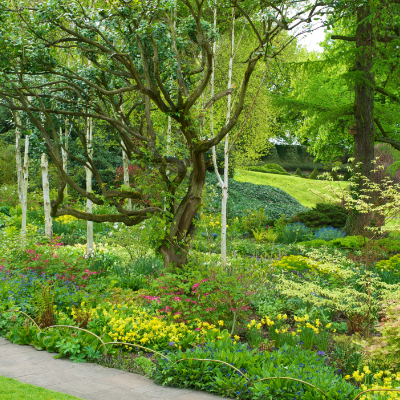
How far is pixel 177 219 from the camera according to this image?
6.12m

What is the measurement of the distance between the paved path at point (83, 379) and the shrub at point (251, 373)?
13cm

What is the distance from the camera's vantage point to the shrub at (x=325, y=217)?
1327cm

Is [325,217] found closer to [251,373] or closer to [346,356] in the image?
[346,356]

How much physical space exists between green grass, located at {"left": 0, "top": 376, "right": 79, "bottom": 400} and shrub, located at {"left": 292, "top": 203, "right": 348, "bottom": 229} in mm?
10984

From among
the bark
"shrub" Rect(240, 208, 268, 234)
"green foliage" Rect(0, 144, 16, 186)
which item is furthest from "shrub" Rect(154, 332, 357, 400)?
"green foliage" Rect(0, 144, 16, 186)

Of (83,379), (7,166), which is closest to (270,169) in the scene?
(7,166)

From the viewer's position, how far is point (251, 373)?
3.53 metres

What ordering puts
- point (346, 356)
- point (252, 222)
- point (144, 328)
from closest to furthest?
1. point (346, 356)
2. point (144, 328)
3. point (252, 222)

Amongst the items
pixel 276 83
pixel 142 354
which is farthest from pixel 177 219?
pixel 276 83

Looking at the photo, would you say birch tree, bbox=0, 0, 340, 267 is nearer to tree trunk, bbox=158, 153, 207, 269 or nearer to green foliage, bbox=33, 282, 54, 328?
tree trunk, bbox=158, 153, 207, 269

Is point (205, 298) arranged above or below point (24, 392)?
above

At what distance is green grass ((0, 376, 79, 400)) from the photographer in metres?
3.18

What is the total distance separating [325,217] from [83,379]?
36.2 feet

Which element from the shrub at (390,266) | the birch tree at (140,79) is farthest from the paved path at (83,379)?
the shrub at (390,266)
